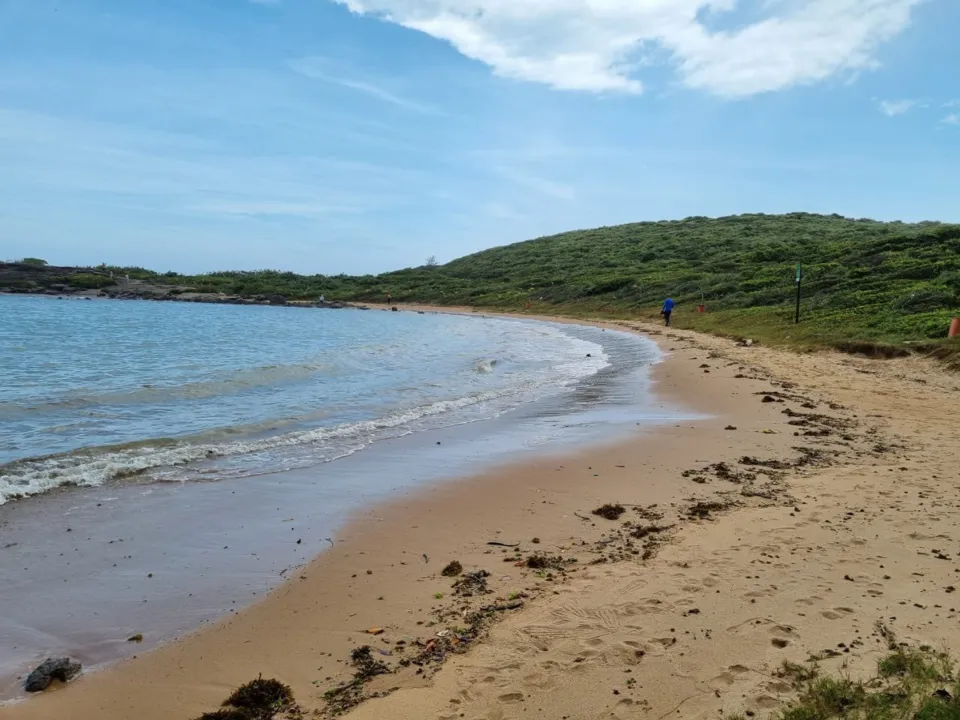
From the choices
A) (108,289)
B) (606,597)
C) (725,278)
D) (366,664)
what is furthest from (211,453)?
(108,289)

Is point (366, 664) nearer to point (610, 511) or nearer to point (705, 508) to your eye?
point (610, 511)

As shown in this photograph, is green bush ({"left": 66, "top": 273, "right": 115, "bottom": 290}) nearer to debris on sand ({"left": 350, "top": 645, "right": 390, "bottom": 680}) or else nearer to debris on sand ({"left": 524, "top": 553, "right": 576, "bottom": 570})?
debris on sand ({"left": 524, "top": 553, "right": 576, "bottom": 570})

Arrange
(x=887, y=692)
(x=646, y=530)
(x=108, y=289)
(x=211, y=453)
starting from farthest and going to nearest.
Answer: (x=108, y=289)
(x=211, y=453)
(x=646, y=530)
(x=887, y=692)

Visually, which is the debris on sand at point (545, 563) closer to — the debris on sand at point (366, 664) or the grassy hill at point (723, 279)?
the debris on sand at point (366, 664)

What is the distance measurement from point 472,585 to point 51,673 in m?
2.55

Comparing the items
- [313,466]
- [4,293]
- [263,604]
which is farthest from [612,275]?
[4,293]

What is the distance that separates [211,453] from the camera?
8.72 meters

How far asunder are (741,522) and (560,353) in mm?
17803

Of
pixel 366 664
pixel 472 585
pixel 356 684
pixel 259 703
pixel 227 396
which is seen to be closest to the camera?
pixel 259 703

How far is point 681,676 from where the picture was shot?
337cm

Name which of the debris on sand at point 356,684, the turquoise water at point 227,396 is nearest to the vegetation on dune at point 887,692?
the debris on sand at point 356,684

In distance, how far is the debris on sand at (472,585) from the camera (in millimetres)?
4559

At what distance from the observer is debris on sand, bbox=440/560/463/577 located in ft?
16.0

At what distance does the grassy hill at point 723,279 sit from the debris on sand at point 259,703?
60.0 ft
